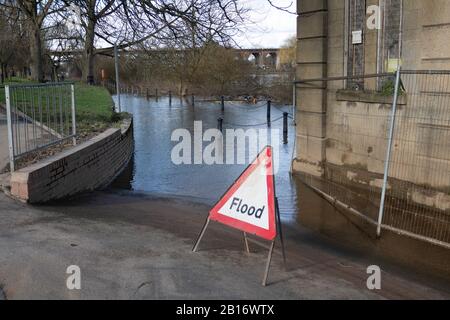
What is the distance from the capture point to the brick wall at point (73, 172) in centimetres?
816

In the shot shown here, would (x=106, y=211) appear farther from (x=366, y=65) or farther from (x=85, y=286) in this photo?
(x=366, y=65)

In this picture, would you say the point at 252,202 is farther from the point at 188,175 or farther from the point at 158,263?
the point at 188,175

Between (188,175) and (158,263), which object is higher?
(158,263)

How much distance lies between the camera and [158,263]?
5582 millimetres

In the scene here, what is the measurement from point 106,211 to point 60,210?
71 cm

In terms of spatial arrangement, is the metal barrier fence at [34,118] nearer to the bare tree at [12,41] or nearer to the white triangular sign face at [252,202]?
the white triangular sign face at [252,202]

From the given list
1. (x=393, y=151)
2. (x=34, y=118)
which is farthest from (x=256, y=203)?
(x=34, y=118)

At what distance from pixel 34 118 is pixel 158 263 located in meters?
6.07

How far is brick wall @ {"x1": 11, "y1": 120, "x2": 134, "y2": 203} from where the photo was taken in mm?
8164

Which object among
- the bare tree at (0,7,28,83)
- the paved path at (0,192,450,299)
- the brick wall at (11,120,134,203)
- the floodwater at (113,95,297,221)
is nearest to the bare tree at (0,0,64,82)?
the bare tree at (0,7,28,83)

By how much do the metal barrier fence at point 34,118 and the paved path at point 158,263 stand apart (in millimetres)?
1918

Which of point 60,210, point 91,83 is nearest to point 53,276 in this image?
point 60,210

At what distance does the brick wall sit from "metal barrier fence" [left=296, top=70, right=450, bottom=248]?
481 centimetres

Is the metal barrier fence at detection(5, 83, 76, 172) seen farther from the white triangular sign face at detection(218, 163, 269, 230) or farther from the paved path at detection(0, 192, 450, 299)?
the white triangular sign face at detection(218, 163, 269, 230)
